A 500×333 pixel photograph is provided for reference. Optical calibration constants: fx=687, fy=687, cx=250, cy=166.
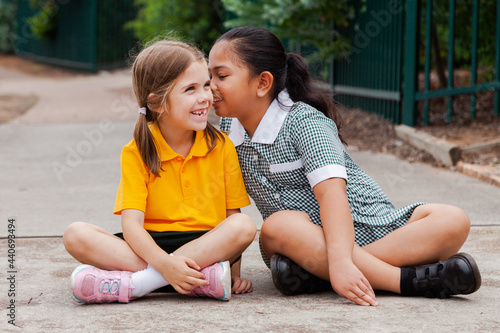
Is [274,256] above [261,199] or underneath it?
underneath

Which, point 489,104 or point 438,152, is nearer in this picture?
point 438,152

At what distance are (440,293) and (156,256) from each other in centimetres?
102

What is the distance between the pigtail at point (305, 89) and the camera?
291cm

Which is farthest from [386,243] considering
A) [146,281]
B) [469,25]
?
[469,25]

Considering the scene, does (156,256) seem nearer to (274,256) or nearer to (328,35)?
(274,256)

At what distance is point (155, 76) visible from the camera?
8.72ft

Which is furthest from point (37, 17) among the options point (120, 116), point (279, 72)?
point (279, 72)

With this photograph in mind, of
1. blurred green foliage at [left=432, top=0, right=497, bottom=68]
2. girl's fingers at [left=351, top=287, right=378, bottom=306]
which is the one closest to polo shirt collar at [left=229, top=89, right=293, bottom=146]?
girl's fingers at [left=351, top=287, right=378, bottom=306]

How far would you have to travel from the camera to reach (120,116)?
9109mm

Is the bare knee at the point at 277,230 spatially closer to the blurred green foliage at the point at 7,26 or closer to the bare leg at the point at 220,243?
the bare leg at the point at 220,243

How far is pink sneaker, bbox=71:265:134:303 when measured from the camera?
95.7 inches

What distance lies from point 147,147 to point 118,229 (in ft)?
4.12

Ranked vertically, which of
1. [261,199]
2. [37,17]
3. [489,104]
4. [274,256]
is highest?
[37,17]

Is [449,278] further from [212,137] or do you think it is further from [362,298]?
[212,137]
